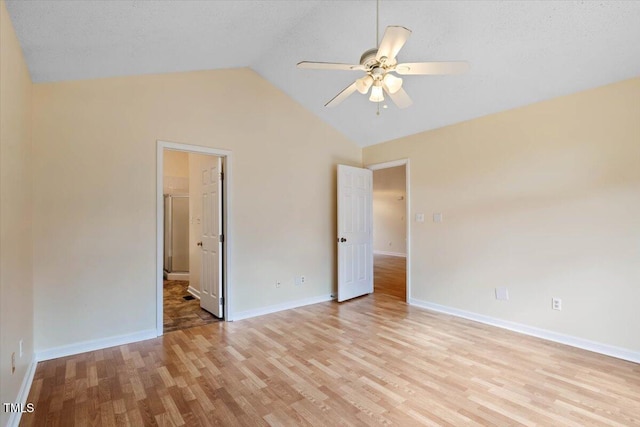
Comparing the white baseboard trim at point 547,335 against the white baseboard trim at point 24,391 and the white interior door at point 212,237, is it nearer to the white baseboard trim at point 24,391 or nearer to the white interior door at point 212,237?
the white interior door at point 212,237

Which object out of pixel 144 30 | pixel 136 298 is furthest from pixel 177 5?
pixel 136 298

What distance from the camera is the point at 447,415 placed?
6.44 feet

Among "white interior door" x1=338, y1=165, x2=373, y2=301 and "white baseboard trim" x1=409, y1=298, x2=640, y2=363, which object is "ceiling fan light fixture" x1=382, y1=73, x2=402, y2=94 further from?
"white baseboard trim" x1=409, y1=298, x2=640, y2=363

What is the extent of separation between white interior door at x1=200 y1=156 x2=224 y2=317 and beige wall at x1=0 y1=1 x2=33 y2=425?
68.4 inches

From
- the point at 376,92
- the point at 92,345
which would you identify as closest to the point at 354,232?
the point at 376,92

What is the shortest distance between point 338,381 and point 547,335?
7.97ft

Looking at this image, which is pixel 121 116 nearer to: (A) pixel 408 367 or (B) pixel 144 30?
(B) pixel 144 30

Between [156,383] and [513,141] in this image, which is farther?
[513,141]

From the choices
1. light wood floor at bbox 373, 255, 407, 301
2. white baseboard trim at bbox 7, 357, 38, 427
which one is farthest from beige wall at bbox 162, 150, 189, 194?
light wood floor at bbox 373, 255, 407, 301

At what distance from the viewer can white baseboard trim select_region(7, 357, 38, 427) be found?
1.81 metres

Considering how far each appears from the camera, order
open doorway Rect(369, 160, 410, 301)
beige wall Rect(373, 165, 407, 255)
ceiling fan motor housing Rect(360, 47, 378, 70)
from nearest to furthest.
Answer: ceiling fan motor housing Rect(360, 47, 378, 70) → open doorway Rect(369, 160, 410, 301) → beige wall Rect(373, 165, 407, 255)

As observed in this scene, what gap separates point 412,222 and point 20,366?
4.35 m

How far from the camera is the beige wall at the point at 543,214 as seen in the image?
2.80 meters

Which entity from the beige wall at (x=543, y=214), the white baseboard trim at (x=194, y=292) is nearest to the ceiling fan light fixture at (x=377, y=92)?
the beige wall at (x=543, y=214)
